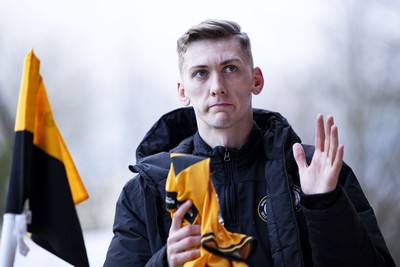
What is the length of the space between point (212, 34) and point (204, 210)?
66 centimetres

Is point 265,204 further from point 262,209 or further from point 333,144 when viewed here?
point 333,144

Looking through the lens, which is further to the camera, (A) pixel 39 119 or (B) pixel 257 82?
(B) pixel 257 82

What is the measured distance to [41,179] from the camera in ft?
4.35

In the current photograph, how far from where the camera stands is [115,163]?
2775 mm

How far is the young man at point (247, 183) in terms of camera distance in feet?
4.77

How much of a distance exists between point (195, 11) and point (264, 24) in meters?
0.36

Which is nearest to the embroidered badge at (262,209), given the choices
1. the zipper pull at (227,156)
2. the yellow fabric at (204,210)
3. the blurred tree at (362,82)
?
the zipper pull at (227,156)

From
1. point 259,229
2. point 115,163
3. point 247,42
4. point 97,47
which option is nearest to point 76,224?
point 259,229


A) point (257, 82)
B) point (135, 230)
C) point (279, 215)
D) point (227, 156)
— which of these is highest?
point (257, 82)

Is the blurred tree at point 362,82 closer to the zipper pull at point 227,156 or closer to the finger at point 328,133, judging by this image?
the zipper pull at point 227,156

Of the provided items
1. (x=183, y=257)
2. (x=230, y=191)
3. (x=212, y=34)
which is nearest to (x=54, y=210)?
(x=183, y=257)

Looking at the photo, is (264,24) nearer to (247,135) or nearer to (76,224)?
(247,135)

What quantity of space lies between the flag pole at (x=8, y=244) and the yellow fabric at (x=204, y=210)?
1.20ft

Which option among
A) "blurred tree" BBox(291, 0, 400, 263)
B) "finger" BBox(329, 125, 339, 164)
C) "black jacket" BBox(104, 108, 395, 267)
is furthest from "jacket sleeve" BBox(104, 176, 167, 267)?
"blurred tree" BBox(291, 0, 400, 263)
